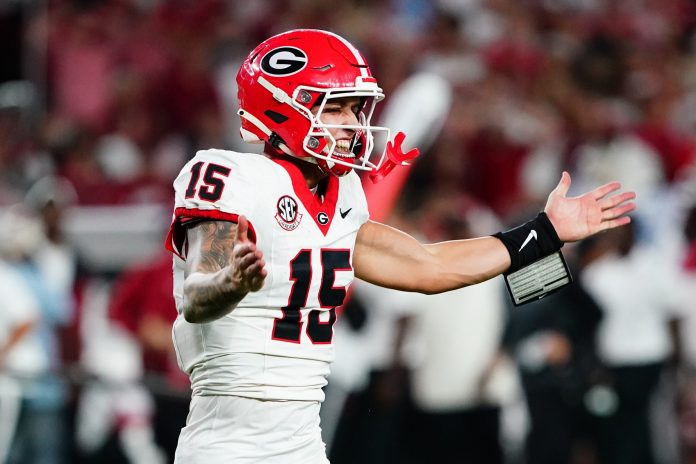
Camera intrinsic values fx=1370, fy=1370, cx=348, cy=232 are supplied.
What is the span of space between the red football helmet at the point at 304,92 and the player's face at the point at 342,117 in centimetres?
1

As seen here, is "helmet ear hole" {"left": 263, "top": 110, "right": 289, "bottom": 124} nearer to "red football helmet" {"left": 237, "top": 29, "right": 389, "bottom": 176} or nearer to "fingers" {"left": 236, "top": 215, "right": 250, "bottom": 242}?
"red football helmet" {"left": 237, "top": 29, "right": 389, "bottom": 176}

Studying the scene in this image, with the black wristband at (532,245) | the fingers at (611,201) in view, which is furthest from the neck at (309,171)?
the fingers at (611,201)

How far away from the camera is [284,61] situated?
3.56m

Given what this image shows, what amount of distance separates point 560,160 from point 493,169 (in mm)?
546

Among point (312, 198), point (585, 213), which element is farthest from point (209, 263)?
point (585, 213)

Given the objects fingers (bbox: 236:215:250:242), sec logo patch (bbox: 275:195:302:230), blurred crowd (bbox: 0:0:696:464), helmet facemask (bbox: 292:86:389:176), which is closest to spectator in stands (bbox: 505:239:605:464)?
blurred crowd (bbox: 0:0:696:464)

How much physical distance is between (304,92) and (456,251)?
0.66m

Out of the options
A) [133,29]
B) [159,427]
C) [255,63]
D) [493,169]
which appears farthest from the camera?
[133,29]

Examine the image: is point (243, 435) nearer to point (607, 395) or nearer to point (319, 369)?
point (319, 369)

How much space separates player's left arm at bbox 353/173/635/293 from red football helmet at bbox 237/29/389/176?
0.26 metres

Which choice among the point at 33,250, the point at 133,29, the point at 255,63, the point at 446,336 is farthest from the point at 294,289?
the point at 133,29

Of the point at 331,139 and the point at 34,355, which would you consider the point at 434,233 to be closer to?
the point at 34,355

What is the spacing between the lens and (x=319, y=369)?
347 cm

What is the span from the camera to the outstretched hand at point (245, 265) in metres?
2.91
